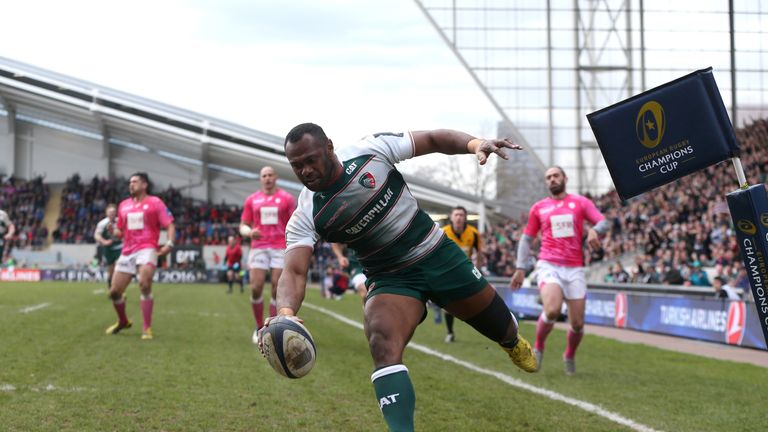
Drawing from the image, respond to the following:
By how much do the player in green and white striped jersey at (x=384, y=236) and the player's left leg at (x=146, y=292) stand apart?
8070mm

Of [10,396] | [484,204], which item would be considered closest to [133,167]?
[484,204]

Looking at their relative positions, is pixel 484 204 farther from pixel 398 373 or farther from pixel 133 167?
pixel 398 373

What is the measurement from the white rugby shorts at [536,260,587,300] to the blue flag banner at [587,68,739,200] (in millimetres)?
4439

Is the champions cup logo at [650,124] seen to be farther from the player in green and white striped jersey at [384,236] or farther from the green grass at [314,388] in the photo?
the green grass at [314,388]

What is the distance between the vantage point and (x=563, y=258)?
34.2 feet

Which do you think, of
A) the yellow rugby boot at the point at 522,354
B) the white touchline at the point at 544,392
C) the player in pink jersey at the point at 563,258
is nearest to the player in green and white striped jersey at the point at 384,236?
the yellow rugby boot at the point at 522,354

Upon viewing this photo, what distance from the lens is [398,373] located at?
4.75 meters

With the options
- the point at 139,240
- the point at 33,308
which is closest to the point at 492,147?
the point at 139,240

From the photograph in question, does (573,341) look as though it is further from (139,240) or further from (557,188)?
(139,240)

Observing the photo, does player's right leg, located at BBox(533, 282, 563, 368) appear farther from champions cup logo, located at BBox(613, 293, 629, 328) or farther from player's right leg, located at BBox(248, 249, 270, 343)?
champions cup logo, located at BBox(613, 293, 629, 328)

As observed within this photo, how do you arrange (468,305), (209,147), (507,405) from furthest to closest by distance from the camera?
(209,147) → (507,405) → (468,305)

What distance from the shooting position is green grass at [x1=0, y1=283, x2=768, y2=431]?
659 centimetres

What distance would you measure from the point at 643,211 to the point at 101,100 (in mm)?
32498

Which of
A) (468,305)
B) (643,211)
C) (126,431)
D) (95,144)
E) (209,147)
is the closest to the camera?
(468,305)
